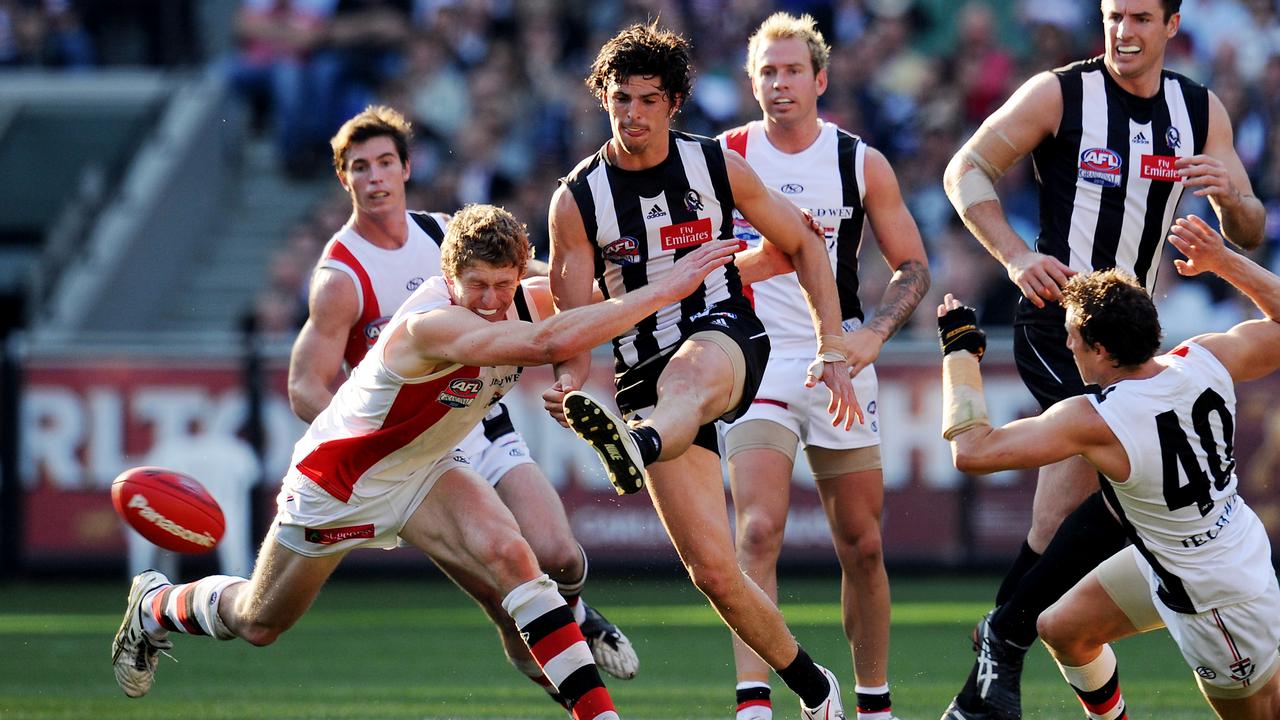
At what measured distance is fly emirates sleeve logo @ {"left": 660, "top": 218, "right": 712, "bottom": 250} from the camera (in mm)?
A: 6406

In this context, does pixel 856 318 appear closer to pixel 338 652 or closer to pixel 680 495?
pixel 680 495

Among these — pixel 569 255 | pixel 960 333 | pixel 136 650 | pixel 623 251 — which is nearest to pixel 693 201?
pixel 623 251

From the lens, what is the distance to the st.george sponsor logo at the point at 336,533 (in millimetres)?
6582

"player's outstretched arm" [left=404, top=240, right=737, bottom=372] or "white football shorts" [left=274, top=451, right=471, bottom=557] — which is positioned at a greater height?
"player's outstretched arm" [left=404, top=240, right=737, bottom=372]

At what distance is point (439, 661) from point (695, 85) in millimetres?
6849

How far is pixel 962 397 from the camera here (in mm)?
5957

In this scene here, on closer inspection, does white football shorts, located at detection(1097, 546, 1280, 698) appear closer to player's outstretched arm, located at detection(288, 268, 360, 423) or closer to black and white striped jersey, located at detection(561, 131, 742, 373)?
black and white striped jersey, located at detection(561, 131, 742, 373)

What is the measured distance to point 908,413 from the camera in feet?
42.2

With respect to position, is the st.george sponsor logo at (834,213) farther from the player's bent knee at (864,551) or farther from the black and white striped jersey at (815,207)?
the player's bent knee at (864,551)

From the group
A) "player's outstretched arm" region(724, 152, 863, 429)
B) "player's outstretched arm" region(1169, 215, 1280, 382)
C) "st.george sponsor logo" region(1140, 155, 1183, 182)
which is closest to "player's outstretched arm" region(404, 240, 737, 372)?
"player's outstretched arm" region(724, 152, 863, 429)

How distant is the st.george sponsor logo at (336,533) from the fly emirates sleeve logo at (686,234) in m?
1.57

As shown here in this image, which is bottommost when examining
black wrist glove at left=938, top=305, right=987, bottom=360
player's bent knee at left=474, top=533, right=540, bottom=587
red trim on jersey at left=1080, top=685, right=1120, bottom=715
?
red trim on jersey at left=1080, top=685, right=1120, bottom=715

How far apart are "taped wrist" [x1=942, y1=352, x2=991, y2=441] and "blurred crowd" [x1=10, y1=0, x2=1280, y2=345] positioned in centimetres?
767

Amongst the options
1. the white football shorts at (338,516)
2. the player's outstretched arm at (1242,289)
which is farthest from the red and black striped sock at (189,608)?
the player's outstretched arm at (1242,289)
